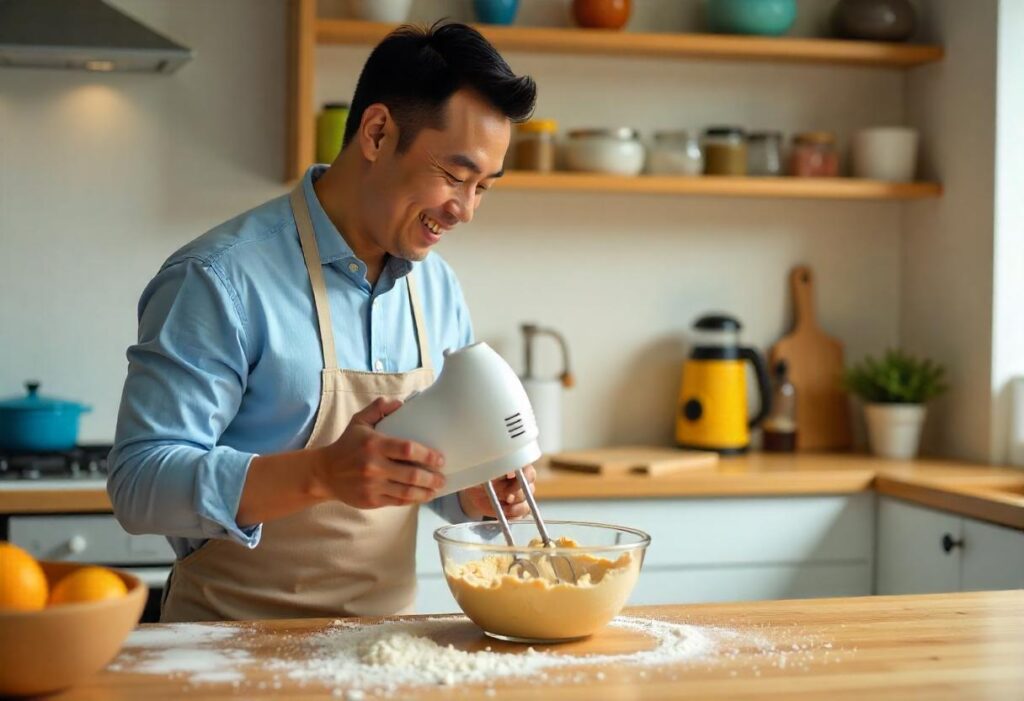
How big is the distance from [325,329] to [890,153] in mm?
2106

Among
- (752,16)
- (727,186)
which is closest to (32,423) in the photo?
(727,186)

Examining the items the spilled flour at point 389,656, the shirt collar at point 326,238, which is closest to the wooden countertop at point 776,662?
the spilled flour at point 389,656

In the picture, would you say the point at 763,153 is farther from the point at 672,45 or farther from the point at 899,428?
the point at 899,428

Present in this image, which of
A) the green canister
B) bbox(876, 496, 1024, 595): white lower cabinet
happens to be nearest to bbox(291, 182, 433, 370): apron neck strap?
the green canister

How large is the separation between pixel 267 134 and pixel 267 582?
5.58ft

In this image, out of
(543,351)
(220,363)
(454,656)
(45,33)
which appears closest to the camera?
(454,656)

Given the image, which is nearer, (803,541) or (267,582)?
(267,582)

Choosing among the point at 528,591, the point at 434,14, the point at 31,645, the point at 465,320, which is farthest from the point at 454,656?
the point at 434,14

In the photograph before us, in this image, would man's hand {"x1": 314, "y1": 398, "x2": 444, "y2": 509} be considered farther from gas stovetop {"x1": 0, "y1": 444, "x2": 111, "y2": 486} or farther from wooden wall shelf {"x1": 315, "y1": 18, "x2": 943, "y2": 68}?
wooden wall shelf {"x1": 315, "y1": 18, "x2": 943, "y2": 68}

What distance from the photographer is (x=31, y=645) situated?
3.68ft

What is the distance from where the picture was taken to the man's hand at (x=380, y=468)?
1348mm

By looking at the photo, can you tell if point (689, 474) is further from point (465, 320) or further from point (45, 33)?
point (45, 33)

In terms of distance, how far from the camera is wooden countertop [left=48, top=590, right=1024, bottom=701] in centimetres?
122

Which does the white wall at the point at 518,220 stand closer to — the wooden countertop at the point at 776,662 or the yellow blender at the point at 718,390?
the yellow blender at the point at 718,390
